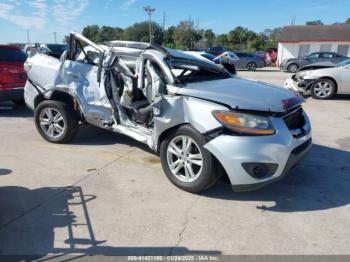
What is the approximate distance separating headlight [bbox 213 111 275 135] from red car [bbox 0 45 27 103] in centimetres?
652

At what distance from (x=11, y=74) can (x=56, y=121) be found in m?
3.65

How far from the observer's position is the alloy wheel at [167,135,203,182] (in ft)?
13.0

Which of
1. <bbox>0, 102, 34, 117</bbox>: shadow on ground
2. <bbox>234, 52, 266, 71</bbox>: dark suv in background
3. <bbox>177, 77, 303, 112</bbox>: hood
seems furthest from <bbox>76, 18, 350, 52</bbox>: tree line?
<bbox>177, 77, 303, 112</bbox>: hood

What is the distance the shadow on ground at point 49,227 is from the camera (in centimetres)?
301

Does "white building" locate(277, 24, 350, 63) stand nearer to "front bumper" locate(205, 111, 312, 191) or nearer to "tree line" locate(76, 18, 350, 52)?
"tree line" locate(76, 18, 350, 52)

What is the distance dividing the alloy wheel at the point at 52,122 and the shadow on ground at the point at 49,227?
70.1 inches

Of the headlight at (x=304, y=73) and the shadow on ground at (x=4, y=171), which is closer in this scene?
the shadow on ground at (x=4, y=171)

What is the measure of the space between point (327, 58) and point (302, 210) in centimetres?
2216

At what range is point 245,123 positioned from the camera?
3.66m

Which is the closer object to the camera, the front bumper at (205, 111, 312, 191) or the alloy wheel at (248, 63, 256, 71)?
the front bumper at (205, 111, 312, 191)

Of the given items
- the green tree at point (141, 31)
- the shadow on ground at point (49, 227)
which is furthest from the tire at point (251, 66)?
the green tree at point (141, 31)

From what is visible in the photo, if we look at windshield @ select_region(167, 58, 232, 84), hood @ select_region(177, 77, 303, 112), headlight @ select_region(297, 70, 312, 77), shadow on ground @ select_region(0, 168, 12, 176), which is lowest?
shadow on ground @ select_region(0, 168, 12, 176)

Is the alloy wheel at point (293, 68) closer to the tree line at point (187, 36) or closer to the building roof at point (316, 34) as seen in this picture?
the building roof at point (316, 34)

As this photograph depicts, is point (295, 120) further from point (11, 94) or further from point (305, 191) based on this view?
point (11, 94)
